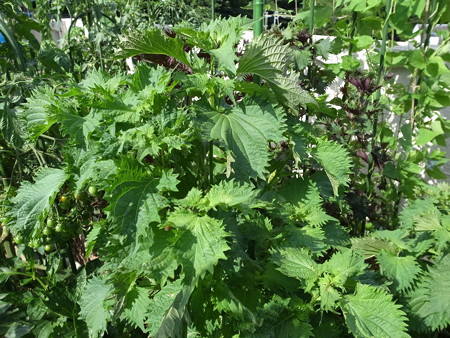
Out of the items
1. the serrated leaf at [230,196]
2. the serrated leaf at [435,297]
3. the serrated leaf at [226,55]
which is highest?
the serrated leaf at [226,55]

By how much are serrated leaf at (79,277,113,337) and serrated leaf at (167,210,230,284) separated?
1.23 feet

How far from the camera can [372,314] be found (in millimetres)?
1230

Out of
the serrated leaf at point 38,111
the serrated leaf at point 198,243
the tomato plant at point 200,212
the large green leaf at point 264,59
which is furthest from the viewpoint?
the serrated leaf at point 38,111

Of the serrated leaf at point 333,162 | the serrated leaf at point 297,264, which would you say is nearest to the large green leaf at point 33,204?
the serrated leaf at point 297,264

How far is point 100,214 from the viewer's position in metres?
1.74

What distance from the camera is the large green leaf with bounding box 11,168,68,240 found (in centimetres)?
129

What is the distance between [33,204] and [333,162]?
3.13ft

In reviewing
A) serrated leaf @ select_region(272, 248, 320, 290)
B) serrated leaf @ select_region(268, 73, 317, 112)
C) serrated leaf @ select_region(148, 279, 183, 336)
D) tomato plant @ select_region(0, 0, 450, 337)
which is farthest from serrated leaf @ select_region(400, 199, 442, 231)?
serrated leaf @ select_region(148, 279, 183, 336)

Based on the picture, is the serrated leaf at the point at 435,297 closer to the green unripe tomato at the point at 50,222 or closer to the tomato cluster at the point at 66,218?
the tomato cluster at the point at 66,218

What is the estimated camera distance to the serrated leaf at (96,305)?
1340 mm

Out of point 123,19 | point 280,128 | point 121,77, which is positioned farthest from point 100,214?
point 123,19

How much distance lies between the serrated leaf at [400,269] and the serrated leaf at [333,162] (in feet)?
1.22

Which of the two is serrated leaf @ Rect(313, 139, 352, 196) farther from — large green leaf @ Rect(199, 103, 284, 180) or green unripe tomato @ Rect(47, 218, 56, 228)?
green unripe tomato @ Rect(47, 218, 56, 228)

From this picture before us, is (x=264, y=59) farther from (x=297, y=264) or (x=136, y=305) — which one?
(x=136, y=305)
